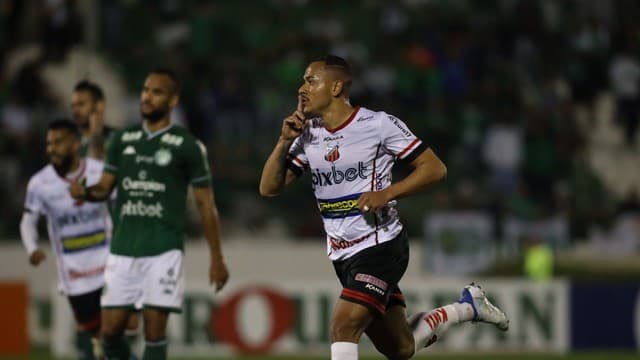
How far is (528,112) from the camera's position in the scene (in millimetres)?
23297

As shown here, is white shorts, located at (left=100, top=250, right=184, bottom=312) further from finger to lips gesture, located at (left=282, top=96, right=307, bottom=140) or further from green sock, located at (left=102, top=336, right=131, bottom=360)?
finger to lips gesture, located at (left=282, top=96, right=307, bottom=140)

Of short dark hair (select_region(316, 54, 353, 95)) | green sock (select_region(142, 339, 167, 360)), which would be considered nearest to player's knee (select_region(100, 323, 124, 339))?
green sock (select_region(142, 339, 167, 360))

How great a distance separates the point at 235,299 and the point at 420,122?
17.4ft

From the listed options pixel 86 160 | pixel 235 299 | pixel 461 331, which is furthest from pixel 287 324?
pixel 86 160

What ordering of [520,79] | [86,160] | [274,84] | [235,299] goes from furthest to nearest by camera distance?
[520,79], [274,84], [235,299], [86,160]

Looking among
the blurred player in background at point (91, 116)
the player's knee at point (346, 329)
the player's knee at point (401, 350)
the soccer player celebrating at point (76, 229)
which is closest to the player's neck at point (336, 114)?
the player's knee at point (346, 329)

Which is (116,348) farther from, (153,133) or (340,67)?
(340,67)

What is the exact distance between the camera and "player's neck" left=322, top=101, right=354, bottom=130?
950 cm

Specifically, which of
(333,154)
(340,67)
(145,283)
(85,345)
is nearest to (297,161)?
(333,154)

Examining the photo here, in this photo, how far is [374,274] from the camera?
9352mm

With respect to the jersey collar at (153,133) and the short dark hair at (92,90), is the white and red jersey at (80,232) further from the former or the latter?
the jersey collar at (153,133)

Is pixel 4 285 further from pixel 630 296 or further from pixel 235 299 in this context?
pixel 630 296

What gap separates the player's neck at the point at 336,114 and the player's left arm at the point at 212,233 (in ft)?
5.33

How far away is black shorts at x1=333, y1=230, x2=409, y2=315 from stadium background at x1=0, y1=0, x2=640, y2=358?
8996 mm
